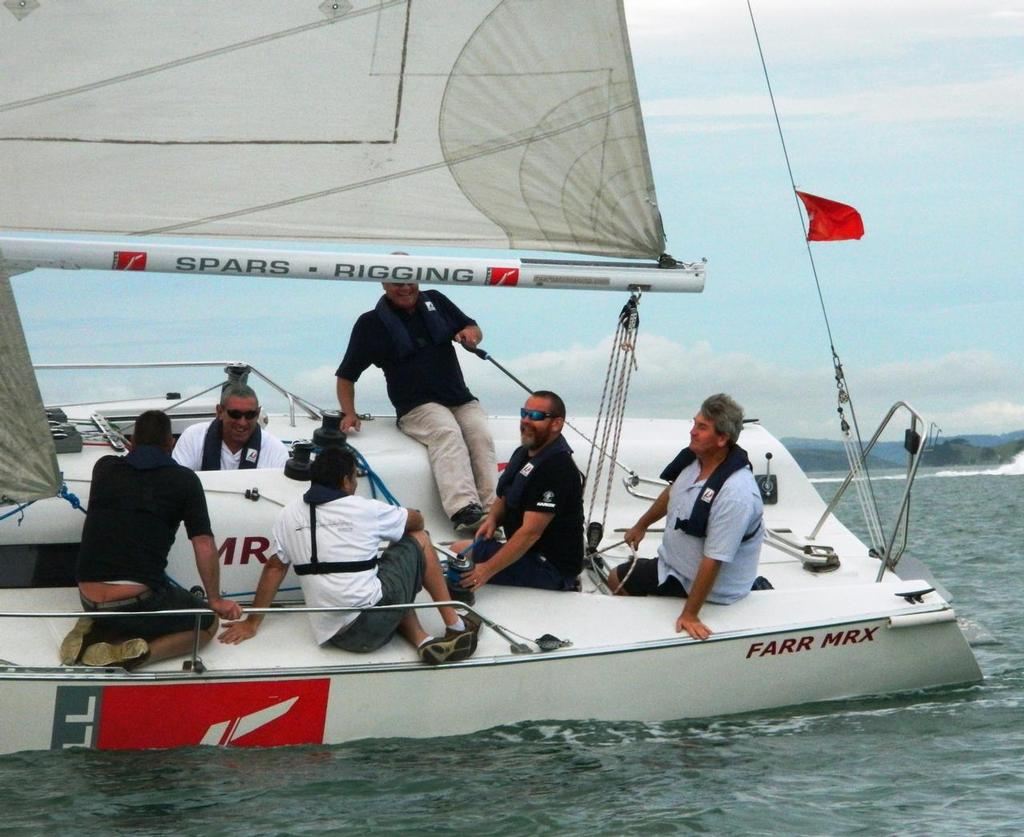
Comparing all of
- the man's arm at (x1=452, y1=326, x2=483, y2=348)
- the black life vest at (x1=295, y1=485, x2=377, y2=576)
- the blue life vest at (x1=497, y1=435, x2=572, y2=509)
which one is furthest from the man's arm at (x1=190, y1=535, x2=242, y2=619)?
the man's arm at (x1=452, y1=326, x2=483, y2=348)

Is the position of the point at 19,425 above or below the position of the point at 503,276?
below

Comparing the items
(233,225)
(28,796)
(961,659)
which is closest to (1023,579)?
(961,659)

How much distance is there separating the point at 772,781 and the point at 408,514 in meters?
1.94

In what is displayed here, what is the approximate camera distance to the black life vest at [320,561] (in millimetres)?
6086

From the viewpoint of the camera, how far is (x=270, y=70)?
21.0 feet

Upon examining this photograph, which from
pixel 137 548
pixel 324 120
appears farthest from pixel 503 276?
pixel 137 548

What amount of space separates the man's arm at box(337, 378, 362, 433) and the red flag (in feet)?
8.96

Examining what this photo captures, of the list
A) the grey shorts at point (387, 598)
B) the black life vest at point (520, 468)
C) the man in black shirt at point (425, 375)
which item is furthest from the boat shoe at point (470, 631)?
the man in black shirt at point (425, 375)

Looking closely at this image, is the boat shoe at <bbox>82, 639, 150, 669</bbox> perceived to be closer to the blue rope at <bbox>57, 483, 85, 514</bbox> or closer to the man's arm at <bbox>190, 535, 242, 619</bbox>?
the man's arm at <bbox>190, 535, 242, 619</bbox>

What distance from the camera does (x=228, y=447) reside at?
731 centimetres

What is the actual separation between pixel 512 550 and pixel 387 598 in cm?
70

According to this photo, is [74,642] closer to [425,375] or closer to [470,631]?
[470,631]

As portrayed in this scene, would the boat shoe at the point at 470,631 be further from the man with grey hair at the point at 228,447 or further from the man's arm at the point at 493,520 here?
the man with grey hair at the point at 228,447

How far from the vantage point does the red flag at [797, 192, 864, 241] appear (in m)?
7.83
